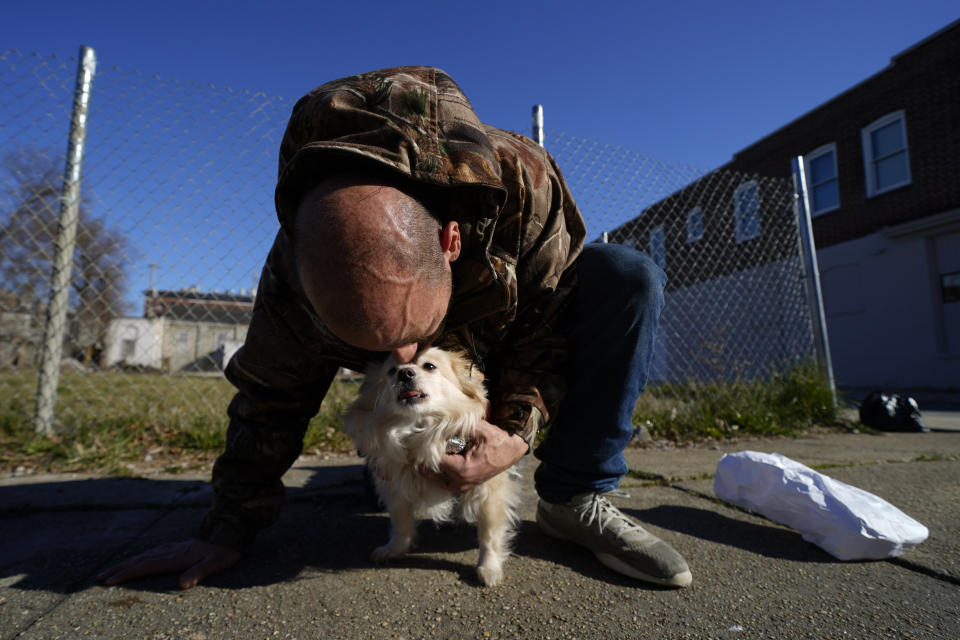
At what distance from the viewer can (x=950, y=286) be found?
34.0ft

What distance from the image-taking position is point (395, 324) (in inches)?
40.8

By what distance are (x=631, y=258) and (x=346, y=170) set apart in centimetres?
105

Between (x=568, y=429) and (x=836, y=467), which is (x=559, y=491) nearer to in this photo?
(x=568, y=429)

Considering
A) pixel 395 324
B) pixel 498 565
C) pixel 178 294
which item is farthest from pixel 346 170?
pixel 178 294

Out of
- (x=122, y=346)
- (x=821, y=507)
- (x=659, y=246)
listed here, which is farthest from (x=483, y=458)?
(x=659, y=246)

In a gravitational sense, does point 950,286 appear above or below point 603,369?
above

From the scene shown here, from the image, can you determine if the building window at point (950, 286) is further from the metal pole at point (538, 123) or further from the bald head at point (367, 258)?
the bald head at point (367, 258)

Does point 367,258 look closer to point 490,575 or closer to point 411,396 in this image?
point 411,396

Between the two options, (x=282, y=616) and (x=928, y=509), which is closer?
(x=282, y=616)

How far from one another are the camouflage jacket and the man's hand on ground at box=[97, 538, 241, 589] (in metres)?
0.04

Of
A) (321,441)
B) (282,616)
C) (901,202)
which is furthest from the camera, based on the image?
(901,202)

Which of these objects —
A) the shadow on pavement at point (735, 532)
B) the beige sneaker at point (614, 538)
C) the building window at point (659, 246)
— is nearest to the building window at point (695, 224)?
the building window at point (659, 246)

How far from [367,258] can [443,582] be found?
1022mm

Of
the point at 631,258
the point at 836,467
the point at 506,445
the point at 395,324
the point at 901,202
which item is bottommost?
the point at 836,467
